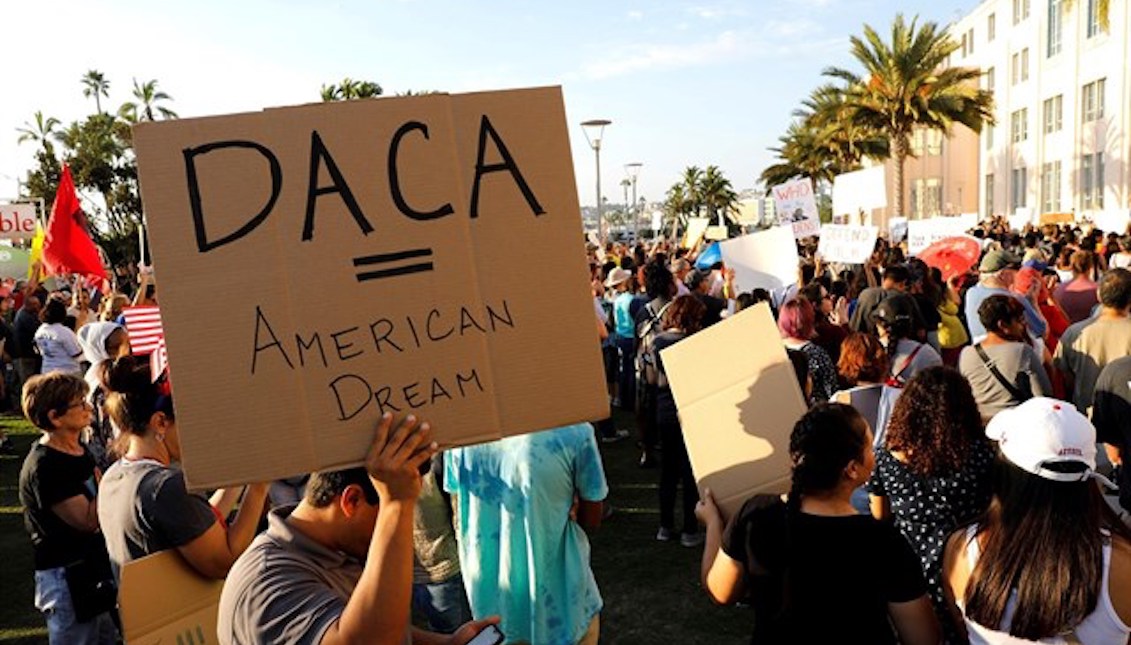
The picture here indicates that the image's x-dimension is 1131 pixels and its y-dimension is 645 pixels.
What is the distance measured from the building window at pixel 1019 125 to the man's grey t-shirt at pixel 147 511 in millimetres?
48476

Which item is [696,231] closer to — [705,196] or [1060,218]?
[1060,218]

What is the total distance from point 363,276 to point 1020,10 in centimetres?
5099

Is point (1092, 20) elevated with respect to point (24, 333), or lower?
elevated

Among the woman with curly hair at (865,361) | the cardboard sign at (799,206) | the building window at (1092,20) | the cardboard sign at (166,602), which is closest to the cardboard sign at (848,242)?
the cardboard sign at (799,206)

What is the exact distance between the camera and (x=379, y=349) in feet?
5.90

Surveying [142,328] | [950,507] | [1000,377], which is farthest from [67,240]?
[950,507]

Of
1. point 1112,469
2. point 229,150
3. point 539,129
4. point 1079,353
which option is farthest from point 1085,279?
point 229,150

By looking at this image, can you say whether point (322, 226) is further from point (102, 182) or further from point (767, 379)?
point (102, 182)

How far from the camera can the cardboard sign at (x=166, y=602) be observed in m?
2.58

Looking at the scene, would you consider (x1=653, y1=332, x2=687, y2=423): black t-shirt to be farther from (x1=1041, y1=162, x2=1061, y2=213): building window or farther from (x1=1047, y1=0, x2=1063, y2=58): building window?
(x1=1047, y1=0, x2=1063, y2=58): building window

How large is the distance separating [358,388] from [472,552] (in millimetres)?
1872

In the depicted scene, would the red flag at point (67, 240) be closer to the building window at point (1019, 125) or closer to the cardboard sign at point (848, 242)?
the cardboard sign at point (848, 242)

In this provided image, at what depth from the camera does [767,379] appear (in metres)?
2.71

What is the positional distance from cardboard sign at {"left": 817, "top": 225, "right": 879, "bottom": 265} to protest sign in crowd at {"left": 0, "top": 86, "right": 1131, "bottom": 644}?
200 inches
